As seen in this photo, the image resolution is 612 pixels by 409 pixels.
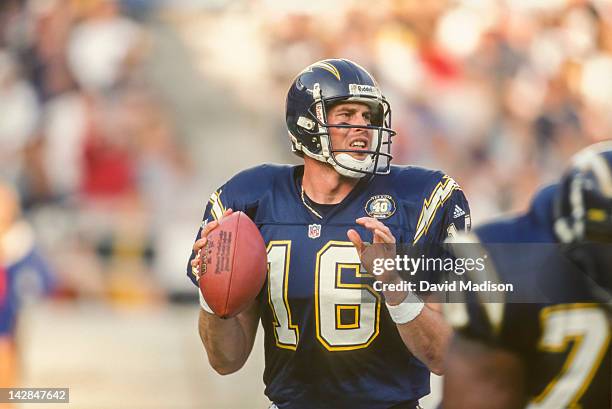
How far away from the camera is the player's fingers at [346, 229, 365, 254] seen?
3328mm

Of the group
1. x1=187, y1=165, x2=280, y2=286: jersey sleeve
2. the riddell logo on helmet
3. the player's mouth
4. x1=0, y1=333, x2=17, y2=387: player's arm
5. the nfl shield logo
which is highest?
the riddell logo on helmet

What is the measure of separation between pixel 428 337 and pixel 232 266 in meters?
0.63

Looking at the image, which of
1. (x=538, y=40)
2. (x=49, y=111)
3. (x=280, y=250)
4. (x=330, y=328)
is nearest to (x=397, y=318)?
(x=330, y=328)

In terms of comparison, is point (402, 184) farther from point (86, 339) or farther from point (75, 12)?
point (75, 12)

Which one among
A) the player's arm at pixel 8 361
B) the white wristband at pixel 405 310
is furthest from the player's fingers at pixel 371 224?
the player's arm at pixel 8 361

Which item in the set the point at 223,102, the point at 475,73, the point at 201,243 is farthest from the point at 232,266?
the point at 223,102

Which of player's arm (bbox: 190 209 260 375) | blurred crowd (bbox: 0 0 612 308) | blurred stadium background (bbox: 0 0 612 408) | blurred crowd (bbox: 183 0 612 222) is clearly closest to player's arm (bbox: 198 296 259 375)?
player's arm (bbox: 190 209 260 375)

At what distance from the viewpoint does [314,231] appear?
11.6ft

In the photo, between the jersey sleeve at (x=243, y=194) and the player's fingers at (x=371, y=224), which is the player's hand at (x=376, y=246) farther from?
the jersey sleeve at (x=243, y=194)

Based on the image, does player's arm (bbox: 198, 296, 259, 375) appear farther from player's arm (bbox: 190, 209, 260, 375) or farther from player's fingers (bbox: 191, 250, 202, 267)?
player's fingers (bbox: 191, 250, 202, 267)

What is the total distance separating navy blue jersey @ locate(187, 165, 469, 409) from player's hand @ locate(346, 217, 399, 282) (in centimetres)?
14

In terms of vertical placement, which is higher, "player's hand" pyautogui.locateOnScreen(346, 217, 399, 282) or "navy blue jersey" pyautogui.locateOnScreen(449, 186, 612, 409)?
"player's hand" pyautogui.locateOnScreen(346, 217, 399, 282)

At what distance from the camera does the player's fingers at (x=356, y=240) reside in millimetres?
3328

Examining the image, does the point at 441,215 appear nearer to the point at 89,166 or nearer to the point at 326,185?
the point at 326,185
